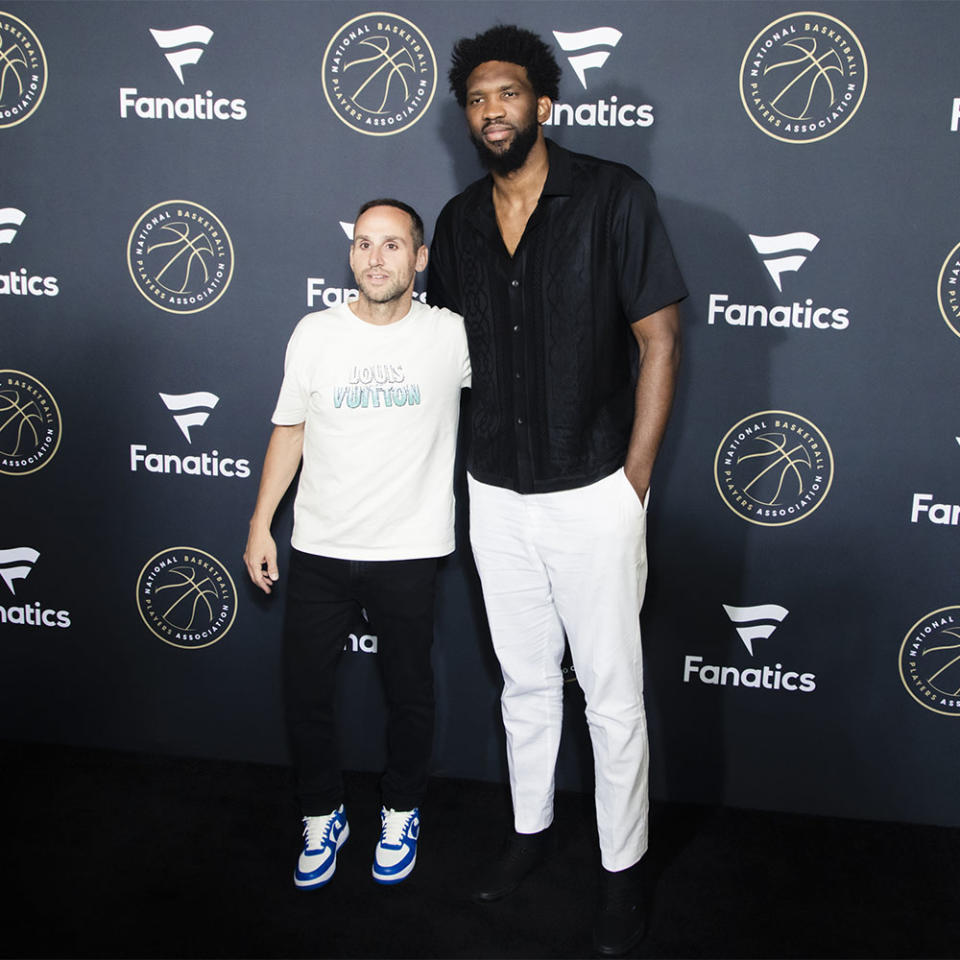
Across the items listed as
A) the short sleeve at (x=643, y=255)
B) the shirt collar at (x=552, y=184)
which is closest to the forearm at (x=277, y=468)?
the shirt collar at (x=552, y=184)

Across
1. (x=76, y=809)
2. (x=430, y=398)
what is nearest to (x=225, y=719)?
(x=76, y=809)

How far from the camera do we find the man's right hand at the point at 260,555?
7.17ft

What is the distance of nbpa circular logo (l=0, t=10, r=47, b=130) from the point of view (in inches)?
93.8

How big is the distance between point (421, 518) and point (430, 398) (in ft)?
0.94

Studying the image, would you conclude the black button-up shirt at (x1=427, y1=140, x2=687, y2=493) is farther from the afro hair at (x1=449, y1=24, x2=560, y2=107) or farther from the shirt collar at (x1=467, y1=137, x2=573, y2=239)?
the afro hair at (x1=449, y1=24, x2=560, y2=107)

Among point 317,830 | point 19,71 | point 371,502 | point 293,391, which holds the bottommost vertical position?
point 317,830

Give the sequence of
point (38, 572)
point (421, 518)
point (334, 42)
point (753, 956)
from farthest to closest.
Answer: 1. point (38, 572)
2. point (334, 42)
3. point (421, 518)
4. point (753, 956)

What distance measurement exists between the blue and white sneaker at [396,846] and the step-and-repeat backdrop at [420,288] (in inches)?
15.0

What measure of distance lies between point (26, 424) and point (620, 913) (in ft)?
6.89

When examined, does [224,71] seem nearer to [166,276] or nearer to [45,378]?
[166,276]

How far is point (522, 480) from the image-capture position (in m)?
1.95

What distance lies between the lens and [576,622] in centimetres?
199

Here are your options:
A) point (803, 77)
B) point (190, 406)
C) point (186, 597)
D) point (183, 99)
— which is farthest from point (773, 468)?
point (183, 99)

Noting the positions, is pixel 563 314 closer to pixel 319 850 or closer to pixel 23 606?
pixel 319 850
